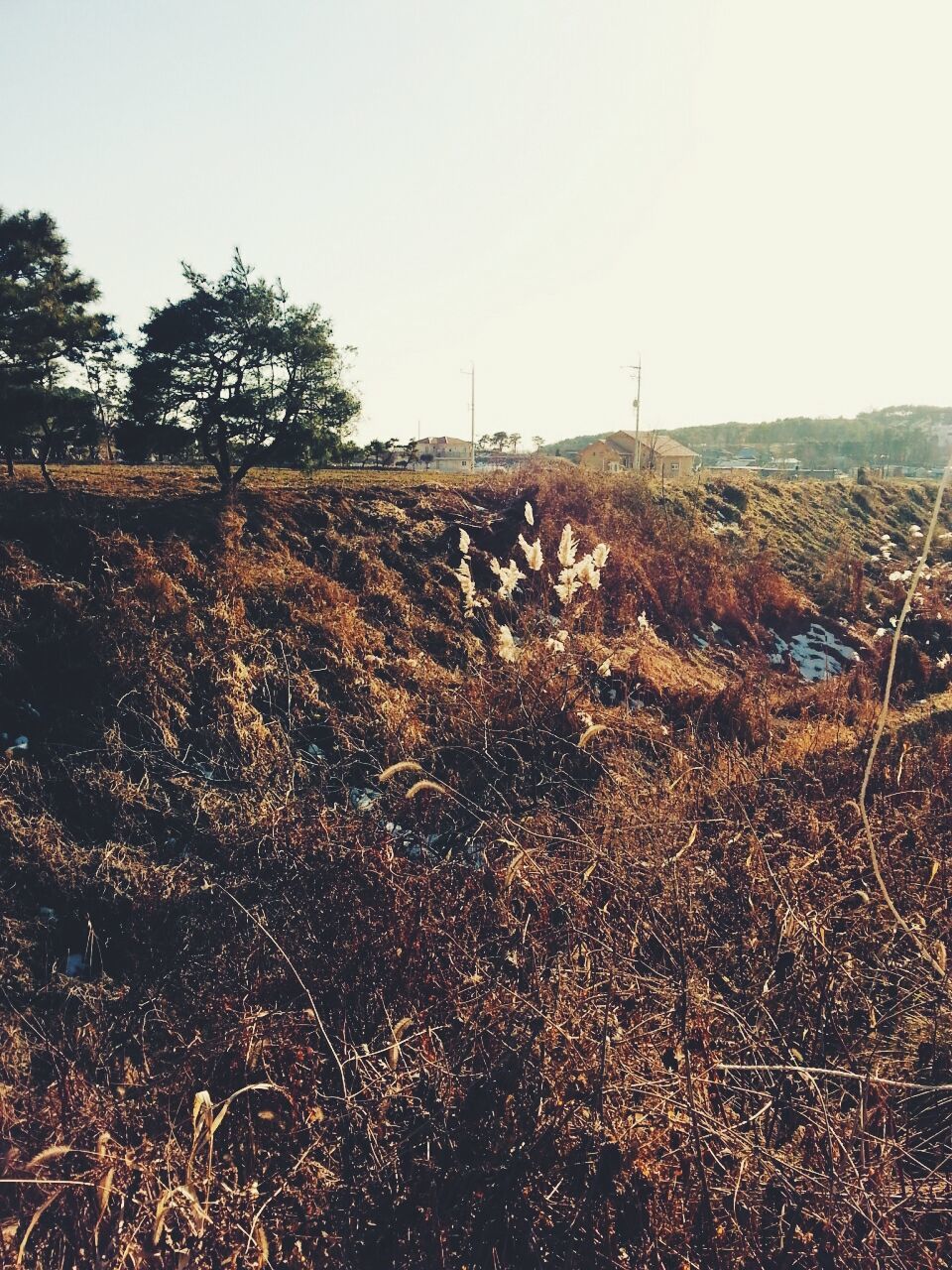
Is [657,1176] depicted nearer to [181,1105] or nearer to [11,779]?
[181,1105]

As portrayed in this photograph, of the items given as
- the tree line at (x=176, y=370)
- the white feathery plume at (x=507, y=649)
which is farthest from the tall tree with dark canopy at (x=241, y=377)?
the white feathery plume at (x=507, y=649)

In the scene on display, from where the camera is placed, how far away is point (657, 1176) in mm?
2797

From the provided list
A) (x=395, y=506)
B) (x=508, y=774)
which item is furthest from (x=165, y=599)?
(x=395, y=506)

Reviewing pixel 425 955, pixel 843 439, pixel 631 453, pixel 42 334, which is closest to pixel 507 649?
pixel 425 955

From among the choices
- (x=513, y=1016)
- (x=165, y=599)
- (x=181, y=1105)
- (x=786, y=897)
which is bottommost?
(x=181, y=1105)

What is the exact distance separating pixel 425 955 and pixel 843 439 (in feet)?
188

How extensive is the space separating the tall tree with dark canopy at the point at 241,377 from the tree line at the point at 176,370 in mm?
16

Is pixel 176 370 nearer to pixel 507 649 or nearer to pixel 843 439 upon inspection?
pixel 507 649

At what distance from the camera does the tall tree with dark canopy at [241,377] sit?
12117 millimetres

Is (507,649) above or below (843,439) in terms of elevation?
below

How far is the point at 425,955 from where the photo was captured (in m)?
4.08

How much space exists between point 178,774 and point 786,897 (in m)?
5.38

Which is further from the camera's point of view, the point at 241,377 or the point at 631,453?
the point at 631,453

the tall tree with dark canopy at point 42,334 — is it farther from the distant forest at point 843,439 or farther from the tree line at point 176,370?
the distant forest at point 843,439
